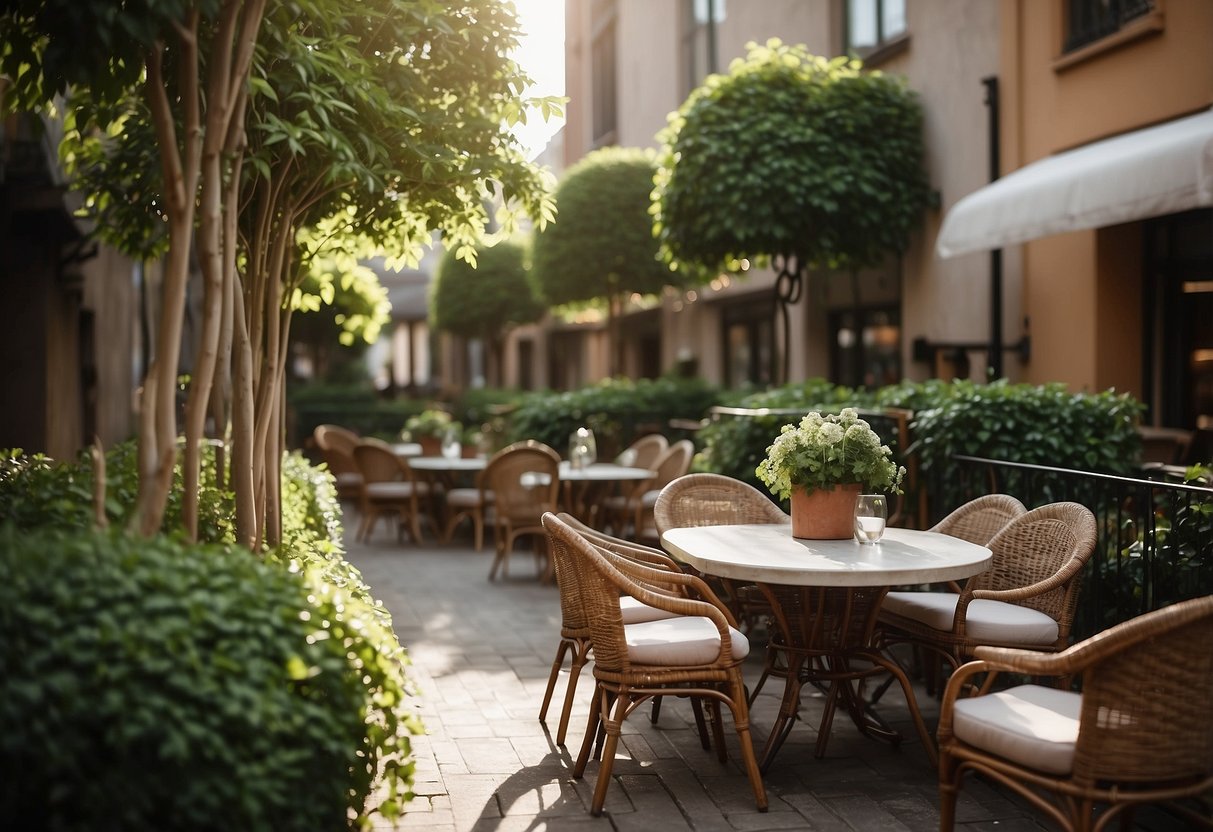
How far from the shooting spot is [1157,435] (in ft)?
25.4

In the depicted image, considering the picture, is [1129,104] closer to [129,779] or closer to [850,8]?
[850,8]

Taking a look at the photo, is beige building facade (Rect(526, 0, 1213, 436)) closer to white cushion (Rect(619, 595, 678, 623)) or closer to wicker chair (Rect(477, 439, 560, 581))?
wicker chair (Rect(477, 439, 560, 581))

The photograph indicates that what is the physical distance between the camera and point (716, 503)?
548 cm

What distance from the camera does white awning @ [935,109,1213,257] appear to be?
21.0 ft

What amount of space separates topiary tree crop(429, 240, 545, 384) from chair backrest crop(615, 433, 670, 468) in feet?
39.6

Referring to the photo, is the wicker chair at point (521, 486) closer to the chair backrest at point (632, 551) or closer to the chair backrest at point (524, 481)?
the chair backrest at point (524, 481)

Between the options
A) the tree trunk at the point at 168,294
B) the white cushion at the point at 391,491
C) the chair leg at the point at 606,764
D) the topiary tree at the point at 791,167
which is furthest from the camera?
the white cushion at the point at 391,491

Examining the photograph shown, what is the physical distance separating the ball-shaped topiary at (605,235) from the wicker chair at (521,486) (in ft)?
20.0

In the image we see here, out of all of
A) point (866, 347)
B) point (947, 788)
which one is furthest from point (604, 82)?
point (947, 788)

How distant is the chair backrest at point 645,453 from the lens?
9.93 meters

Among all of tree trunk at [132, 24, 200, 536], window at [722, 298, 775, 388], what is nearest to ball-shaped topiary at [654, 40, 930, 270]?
window at [722, 298, 775, 388]

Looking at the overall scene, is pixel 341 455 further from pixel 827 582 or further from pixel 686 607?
pixel 827 582

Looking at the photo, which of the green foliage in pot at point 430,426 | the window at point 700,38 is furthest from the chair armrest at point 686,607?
the window at point 700,38

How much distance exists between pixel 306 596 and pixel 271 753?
519 mm
